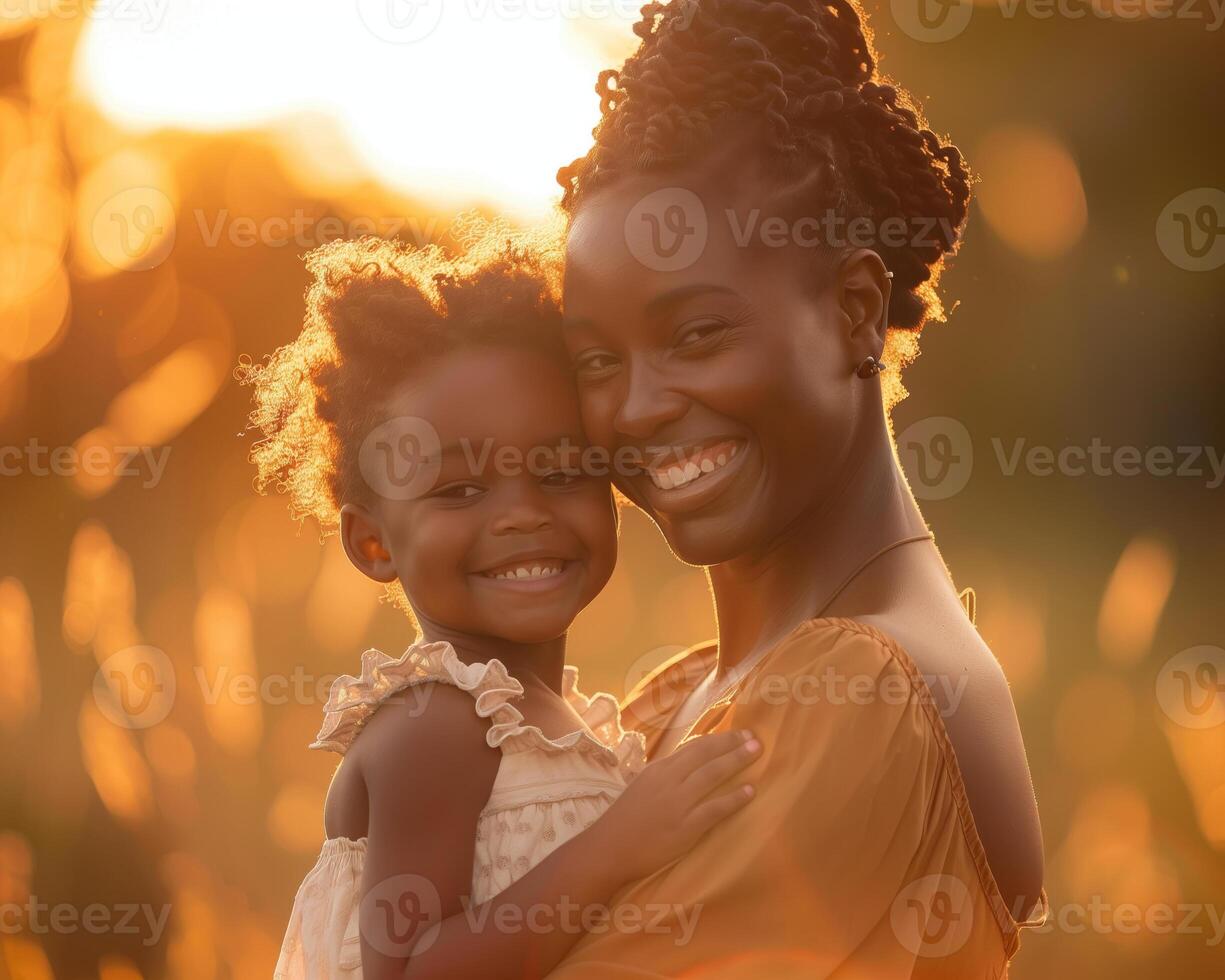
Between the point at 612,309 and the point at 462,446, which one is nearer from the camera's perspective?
the point at 612,309

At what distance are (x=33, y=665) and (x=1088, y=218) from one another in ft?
19.0

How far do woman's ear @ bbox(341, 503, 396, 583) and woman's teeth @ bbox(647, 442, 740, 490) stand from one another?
56 centimetres

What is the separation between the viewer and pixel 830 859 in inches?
66.0

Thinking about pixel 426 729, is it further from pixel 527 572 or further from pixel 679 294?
pixel 679 294

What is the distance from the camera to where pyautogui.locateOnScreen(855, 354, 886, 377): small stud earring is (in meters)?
2.16

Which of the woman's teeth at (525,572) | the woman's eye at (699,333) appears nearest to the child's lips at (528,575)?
the woman's teeth at (525,572)

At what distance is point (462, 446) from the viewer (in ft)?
7.32

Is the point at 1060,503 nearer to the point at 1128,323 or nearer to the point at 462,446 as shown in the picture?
the point at 1128,323

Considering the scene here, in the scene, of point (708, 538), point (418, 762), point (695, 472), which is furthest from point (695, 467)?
point (418, 762)

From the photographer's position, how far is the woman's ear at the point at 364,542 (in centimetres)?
242

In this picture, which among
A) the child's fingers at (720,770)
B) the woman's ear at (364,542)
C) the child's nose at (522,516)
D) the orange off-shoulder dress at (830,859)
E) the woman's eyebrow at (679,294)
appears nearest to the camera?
the orange off-shoulder dress at (830,859)

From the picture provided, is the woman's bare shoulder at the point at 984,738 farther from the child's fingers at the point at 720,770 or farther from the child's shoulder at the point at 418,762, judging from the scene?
the child's shoulder at the point at 418,762

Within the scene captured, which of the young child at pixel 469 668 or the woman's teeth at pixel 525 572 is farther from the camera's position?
the woman's teeth at pixel 525 572

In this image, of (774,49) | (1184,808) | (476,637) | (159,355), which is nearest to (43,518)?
(159,355)
